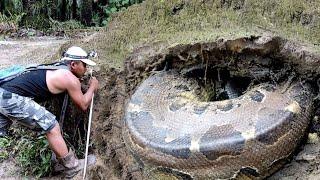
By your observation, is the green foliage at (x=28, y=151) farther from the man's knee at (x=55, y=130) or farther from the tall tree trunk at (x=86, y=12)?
the tall tree trunk at (x=86, y=12)

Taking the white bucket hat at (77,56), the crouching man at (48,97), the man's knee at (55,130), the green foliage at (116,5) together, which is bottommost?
the green foliage at (116,5)

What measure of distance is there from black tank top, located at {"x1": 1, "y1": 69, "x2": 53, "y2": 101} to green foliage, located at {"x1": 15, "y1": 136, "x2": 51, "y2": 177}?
0.75m

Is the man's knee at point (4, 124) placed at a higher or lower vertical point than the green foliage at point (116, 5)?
higher

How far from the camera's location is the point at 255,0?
Result: 697 cm

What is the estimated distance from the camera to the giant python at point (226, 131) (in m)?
5.33

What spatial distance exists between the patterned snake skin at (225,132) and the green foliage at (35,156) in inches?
50.4

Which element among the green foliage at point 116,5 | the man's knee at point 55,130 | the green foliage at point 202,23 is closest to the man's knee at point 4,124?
the man's knee at point 55,130

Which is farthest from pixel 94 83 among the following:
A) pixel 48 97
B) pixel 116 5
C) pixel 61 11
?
pixel 61 11

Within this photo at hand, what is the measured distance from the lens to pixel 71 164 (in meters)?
6.72

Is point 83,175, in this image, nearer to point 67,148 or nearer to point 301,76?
point 67,148

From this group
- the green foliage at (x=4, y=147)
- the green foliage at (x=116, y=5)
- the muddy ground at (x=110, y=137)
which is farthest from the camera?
the green foliage at (x=116, y=5)

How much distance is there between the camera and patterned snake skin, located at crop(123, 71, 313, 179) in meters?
5.33

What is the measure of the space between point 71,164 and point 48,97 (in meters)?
0.90

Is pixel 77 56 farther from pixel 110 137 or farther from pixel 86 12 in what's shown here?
→ pixel 86 12
